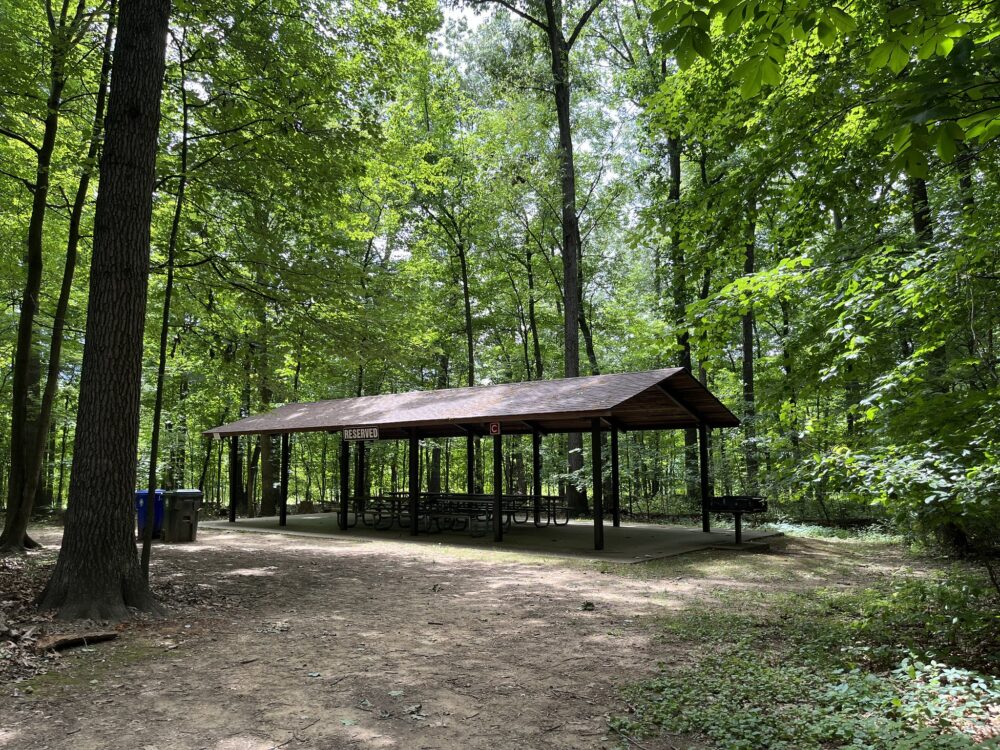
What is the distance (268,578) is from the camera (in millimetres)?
8320

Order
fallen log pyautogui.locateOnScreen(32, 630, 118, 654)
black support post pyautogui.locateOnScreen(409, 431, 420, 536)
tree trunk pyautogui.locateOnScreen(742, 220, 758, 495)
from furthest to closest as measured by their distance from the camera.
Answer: tree trunk pyautogui.locateOnScreen(742, 220, 758, 495) → black support post pyautogui.locateOnScreen(409, 431, 420, 536) → fallen log pyautogui.locateOnScreen(32, 630, 118, 654)

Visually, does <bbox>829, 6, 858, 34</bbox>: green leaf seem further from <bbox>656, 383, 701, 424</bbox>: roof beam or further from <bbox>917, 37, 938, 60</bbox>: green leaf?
<bbox>656, 383, 701, 424</bbox>: roof beam

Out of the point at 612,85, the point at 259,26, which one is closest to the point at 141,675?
the point at 259,26

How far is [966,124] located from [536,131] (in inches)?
863

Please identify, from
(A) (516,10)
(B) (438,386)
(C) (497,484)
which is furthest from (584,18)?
(B) (438,386)

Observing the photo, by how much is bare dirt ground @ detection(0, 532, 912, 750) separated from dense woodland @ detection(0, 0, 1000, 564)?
87.7 inches

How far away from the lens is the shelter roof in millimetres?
11148

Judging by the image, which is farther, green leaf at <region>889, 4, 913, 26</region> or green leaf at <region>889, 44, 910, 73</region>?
green leaf at <region>889, 4, 913, 26</region>

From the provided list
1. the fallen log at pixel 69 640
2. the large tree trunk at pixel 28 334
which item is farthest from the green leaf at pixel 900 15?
the large tree trunk at pixel 28 334

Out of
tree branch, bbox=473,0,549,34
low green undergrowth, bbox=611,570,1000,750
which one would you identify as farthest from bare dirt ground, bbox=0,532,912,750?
tree branch, bbox=473,0,549,34

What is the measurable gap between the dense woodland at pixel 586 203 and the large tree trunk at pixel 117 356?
1.39 ft

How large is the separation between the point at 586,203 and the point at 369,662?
20.7 meters

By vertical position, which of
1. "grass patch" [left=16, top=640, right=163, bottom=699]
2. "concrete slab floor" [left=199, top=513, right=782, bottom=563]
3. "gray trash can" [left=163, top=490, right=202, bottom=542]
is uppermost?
"gray trash can" [left=163, top=490, right=202, bottom=542]

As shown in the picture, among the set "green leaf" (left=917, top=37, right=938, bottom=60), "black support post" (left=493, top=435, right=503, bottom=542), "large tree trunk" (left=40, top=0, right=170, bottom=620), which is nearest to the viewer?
"green leaf" (left=917, top=37, right=938, bottom=60)
